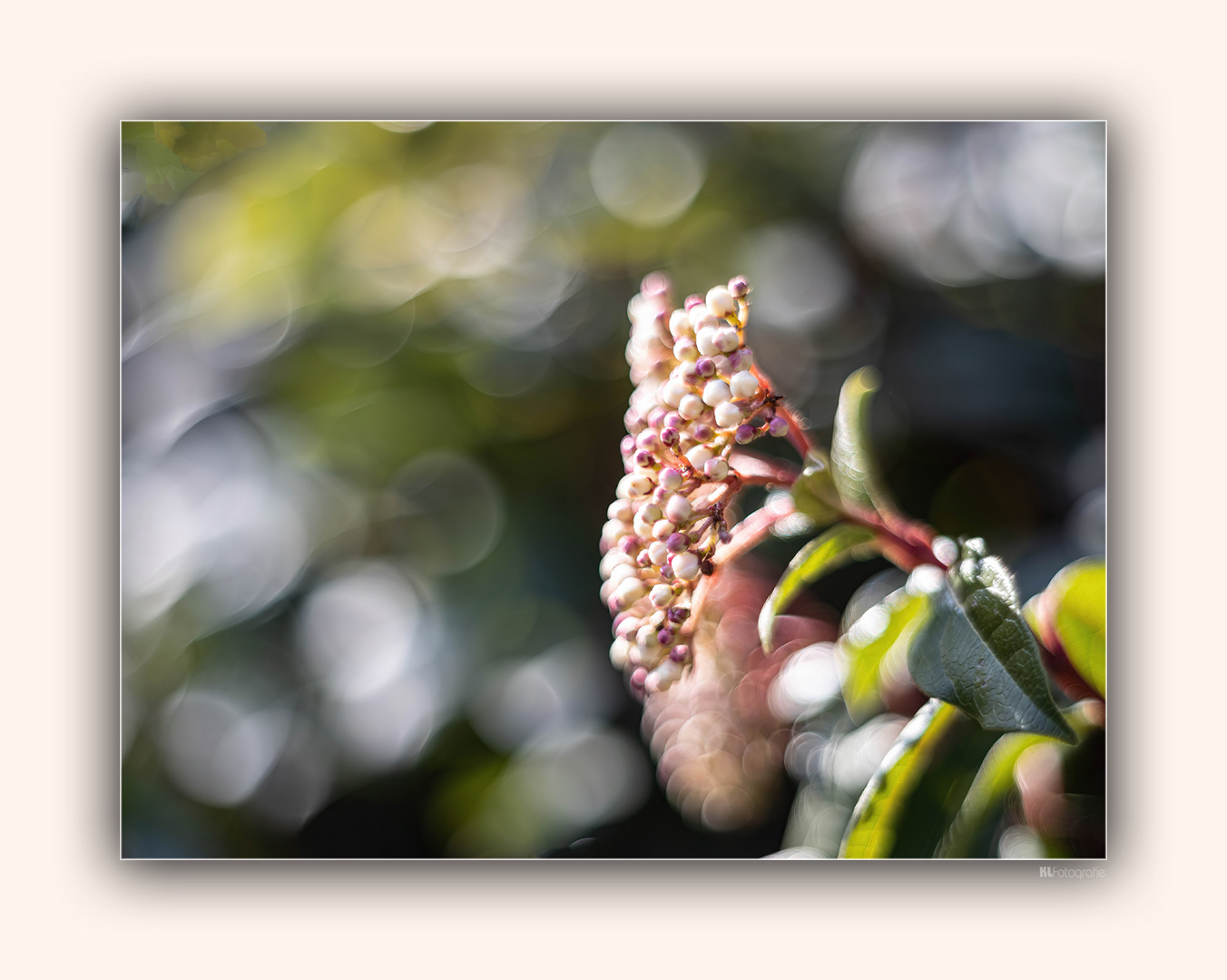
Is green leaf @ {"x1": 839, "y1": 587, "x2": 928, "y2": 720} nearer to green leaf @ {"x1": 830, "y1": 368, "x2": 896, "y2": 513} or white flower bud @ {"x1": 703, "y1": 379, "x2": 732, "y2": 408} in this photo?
green leaf @ {"x1": 830, "y1": 368, "x2": 896, "y2": 513}

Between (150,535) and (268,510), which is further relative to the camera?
(268,510)

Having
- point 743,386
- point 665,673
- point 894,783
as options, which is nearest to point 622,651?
point 665,673

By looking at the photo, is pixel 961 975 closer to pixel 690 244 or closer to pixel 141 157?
pixel 690 244
